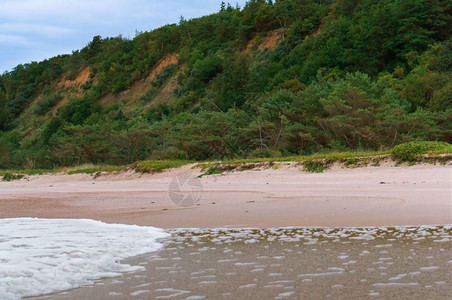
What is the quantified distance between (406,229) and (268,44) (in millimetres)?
55301

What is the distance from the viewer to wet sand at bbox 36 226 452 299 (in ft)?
10.6

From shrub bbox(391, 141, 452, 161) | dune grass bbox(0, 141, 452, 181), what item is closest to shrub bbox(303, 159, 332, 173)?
dune grass bbox(0, 141, 452, 181)

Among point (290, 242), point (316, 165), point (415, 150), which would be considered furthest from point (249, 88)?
point (290, 242)

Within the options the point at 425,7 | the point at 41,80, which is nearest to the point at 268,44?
the point at 425,7

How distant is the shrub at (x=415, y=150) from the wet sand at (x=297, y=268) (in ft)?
26.1

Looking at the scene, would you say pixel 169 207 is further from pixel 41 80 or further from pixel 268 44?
pixel 41 80

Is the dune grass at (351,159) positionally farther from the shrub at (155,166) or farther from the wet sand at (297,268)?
the wet sand at (297,268)

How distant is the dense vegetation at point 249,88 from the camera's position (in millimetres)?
22375

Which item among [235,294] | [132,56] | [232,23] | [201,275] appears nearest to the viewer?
[235,294]

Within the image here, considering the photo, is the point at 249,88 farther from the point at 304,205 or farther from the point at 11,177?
the point at 304,205

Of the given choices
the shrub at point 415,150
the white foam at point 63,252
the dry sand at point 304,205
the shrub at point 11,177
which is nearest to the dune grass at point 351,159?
the shrub at point 415,150

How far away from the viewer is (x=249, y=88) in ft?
153

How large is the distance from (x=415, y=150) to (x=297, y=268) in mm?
10341

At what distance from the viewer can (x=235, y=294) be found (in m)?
3.24
